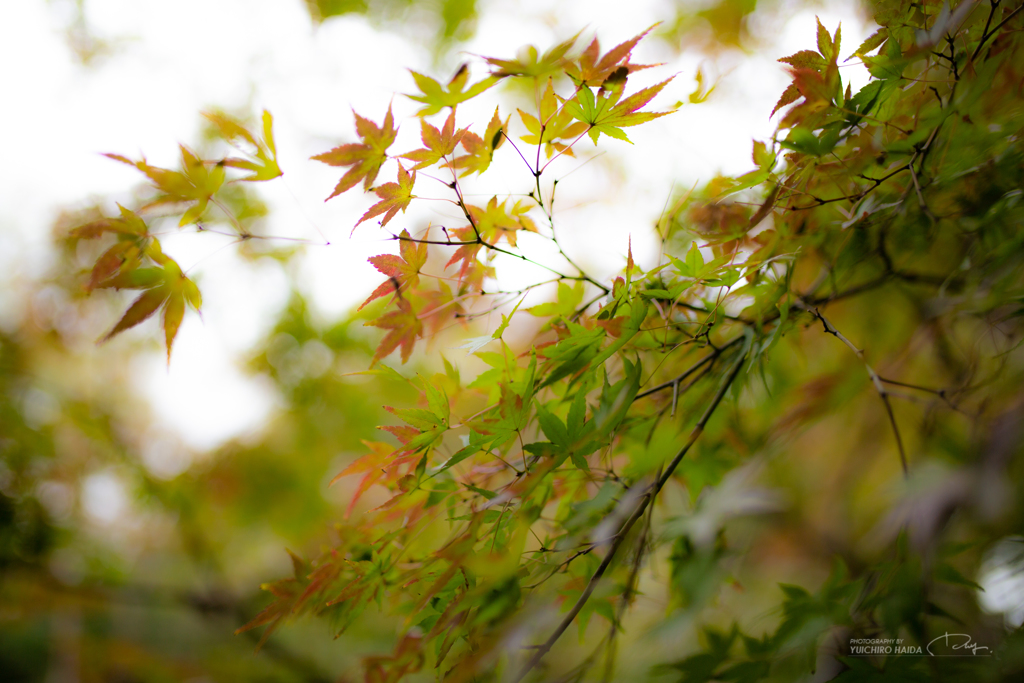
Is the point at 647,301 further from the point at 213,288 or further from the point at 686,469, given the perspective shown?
the point at 213,288

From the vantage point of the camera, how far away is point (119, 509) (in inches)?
86.9

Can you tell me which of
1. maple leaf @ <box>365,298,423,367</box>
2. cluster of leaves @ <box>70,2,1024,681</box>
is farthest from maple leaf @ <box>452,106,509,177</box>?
maple leaf @ <box>365,298,423,367</box>

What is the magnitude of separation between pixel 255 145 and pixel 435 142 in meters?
0.19

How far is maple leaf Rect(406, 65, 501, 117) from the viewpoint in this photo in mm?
416

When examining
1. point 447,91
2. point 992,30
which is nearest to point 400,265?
point 447,91

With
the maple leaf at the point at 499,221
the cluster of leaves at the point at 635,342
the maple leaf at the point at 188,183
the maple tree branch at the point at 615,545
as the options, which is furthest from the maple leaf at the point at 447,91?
the maple tree branch at the point at 615,545

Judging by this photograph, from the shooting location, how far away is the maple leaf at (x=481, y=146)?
1.55ft

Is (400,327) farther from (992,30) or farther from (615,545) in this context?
(992,30)

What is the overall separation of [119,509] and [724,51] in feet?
10.6

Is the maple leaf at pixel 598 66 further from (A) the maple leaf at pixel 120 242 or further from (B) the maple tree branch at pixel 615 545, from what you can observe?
(A) the maple leaf at pixel 120 242

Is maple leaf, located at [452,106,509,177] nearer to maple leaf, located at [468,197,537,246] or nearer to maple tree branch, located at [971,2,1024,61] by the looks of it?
maple leaf, located at [468,197,537,246]

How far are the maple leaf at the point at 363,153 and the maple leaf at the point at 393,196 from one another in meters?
0.02

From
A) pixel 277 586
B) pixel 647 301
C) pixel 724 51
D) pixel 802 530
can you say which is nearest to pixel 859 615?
pixel 647 301
